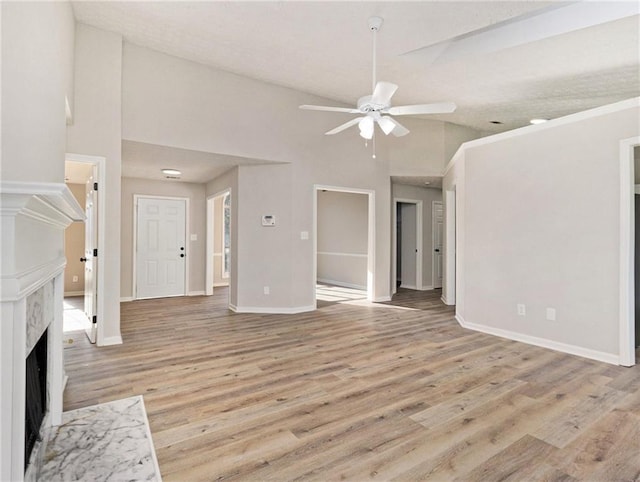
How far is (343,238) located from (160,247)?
13.5 feet

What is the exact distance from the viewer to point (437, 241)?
7.97 meters

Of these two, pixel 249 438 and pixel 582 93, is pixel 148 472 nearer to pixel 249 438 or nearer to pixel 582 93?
pixel 249 438

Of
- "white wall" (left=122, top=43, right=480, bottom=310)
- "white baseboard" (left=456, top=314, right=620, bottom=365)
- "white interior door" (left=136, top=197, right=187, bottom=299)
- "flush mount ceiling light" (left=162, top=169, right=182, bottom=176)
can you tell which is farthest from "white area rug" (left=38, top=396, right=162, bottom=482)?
"white interior door" (left=136, top=197, right=187, bottom=299)

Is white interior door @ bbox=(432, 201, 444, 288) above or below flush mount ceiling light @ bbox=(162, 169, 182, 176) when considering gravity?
below

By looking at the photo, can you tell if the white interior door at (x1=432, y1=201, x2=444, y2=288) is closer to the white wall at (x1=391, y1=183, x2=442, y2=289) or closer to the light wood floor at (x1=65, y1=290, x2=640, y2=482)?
the white wall at (x1=391, y1=183, x2=442, y2=289)

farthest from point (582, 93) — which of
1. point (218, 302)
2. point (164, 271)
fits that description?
point (164, 271)

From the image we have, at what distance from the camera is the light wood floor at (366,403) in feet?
6.02

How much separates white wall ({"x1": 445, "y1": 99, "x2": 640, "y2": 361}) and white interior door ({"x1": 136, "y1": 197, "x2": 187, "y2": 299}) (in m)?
5.26

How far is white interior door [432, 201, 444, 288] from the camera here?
7.91m

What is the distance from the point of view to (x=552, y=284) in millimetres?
3764

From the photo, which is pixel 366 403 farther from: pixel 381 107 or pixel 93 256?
pixel 93 256

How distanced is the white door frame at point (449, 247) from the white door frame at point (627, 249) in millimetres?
2835

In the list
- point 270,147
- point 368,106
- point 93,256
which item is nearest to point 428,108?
point 368,106

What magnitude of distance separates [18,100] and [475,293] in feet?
15.4
